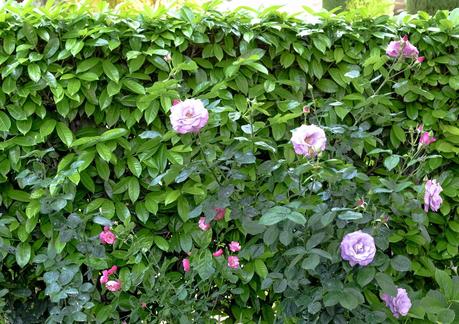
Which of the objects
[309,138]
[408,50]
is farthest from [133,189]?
[408,50]

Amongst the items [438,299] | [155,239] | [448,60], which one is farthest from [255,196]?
[448,60]

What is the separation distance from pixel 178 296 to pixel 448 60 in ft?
5.12

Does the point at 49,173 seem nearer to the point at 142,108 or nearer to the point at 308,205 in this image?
the point at 142,108

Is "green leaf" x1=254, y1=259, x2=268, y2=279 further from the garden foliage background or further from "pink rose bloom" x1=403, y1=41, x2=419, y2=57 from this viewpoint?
"pink rose bloom" x1=403, y1=41, x2=419, y2=57

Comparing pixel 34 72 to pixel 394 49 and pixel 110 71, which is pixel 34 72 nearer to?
pixel 110 71

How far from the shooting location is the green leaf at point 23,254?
8.61ft

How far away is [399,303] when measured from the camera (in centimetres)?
243

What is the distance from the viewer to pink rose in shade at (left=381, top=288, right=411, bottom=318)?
241 centimetres

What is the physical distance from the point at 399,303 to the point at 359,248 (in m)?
Answer: 0.37

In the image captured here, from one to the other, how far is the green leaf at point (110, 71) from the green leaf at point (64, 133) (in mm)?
279

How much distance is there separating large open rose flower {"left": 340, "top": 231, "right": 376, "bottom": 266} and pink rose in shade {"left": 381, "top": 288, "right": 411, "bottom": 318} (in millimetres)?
310

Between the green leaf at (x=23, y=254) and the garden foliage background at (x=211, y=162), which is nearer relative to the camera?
the garden foliage background at (x=211, y=162)

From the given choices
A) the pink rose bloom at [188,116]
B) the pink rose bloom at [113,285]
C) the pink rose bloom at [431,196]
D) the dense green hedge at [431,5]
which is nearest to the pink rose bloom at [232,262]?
the pink rose bloom at [113,285]

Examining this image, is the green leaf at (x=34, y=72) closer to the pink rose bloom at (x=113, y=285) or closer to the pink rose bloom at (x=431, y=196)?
the pink rose bloom at (x=113, y=285)
